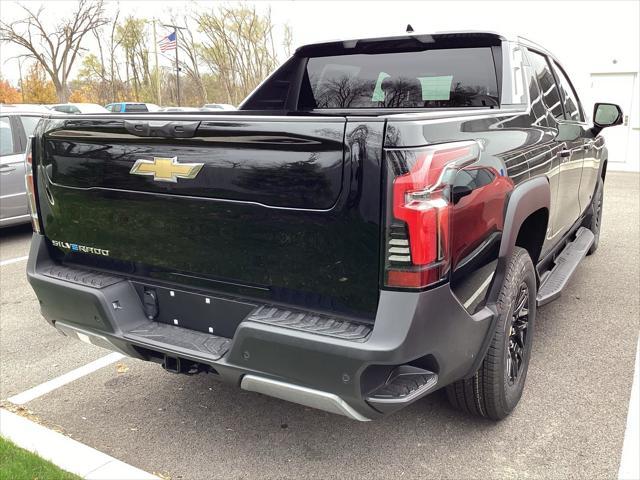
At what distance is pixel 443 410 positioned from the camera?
10.3 feet

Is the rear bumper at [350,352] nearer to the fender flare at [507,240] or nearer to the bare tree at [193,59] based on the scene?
the fender flare at [507,240]

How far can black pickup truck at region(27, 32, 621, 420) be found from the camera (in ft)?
6.71

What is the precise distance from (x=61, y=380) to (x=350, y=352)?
2.38 m

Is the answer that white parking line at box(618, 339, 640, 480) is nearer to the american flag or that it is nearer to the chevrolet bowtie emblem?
the chevrolet bowtie emblem

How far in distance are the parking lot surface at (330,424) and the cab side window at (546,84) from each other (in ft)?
5.31

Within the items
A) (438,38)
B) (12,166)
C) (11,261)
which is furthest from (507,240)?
(12,166)

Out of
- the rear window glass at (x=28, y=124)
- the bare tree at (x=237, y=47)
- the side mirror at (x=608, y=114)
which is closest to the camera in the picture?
the side mirror at (x=608, y=114)

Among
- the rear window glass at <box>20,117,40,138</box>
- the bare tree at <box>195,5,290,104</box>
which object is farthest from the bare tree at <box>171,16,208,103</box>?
the rear window glass at <box>20,117,40,138</box>

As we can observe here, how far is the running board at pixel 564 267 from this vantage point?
3.43 metres

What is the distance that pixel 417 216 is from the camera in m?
2.00

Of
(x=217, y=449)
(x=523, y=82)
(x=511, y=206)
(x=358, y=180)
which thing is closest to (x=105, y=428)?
(x=217, y=449)

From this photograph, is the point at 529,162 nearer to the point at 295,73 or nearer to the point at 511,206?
the point at 511,206

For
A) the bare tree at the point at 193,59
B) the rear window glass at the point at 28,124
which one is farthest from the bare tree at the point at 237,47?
the rear window glass at the point at 28,124

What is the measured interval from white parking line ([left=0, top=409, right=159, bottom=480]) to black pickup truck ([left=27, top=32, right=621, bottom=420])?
0.53 metres
